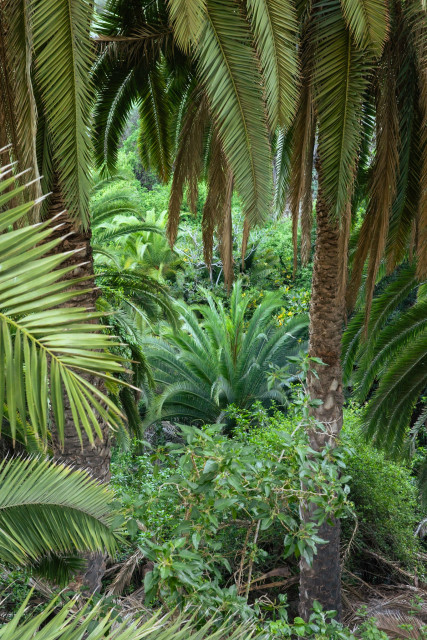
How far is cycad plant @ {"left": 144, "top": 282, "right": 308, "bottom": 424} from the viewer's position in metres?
12.2

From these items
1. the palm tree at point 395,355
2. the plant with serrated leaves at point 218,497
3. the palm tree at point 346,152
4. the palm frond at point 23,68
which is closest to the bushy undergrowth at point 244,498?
the plant with serrated leaves at point 218,497

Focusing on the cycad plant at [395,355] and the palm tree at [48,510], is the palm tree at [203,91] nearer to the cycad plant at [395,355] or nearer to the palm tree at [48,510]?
the palm tree at [48,510]

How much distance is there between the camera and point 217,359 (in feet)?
40.4

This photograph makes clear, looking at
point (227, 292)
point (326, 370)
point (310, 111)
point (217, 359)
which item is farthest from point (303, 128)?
point (217, 359)

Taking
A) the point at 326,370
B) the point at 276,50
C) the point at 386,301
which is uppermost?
the point at 276,50

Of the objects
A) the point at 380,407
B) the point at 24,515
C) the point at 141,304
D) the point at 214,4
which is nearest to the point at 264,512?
the point at 24,515

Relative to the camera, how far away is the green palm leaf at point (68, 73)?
2.84 m

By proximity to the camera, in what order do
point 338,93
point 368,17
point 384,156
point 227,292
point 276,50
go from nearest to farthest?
Answer: point 276,50
point 368,17
point 338,93
point 384,156
point 227,292

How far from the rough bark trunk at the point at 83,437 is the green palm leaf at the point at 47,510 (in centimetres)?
127

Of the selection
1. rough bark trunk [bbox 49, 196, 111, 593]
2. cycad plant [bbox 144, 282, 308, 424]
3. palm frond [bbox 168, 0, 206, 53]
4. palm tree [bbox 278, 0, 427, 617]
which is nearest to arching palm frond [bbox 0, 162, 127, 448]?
palm frond [bbox 168, 0, 206, 53]

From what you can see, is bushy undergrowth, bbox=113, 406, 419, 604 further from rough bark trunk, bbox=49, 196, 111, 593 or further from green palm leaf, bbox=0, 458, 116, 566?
rough bark trunk, bbox=49, 196, 111, 593

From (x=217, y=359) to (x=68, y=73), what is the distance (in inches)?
379

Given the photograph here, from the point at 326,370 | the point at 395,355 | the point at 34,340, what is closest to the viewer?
the point at 34,340

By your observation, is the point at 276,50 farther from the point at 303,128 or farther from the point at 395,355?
the point at 395,355
